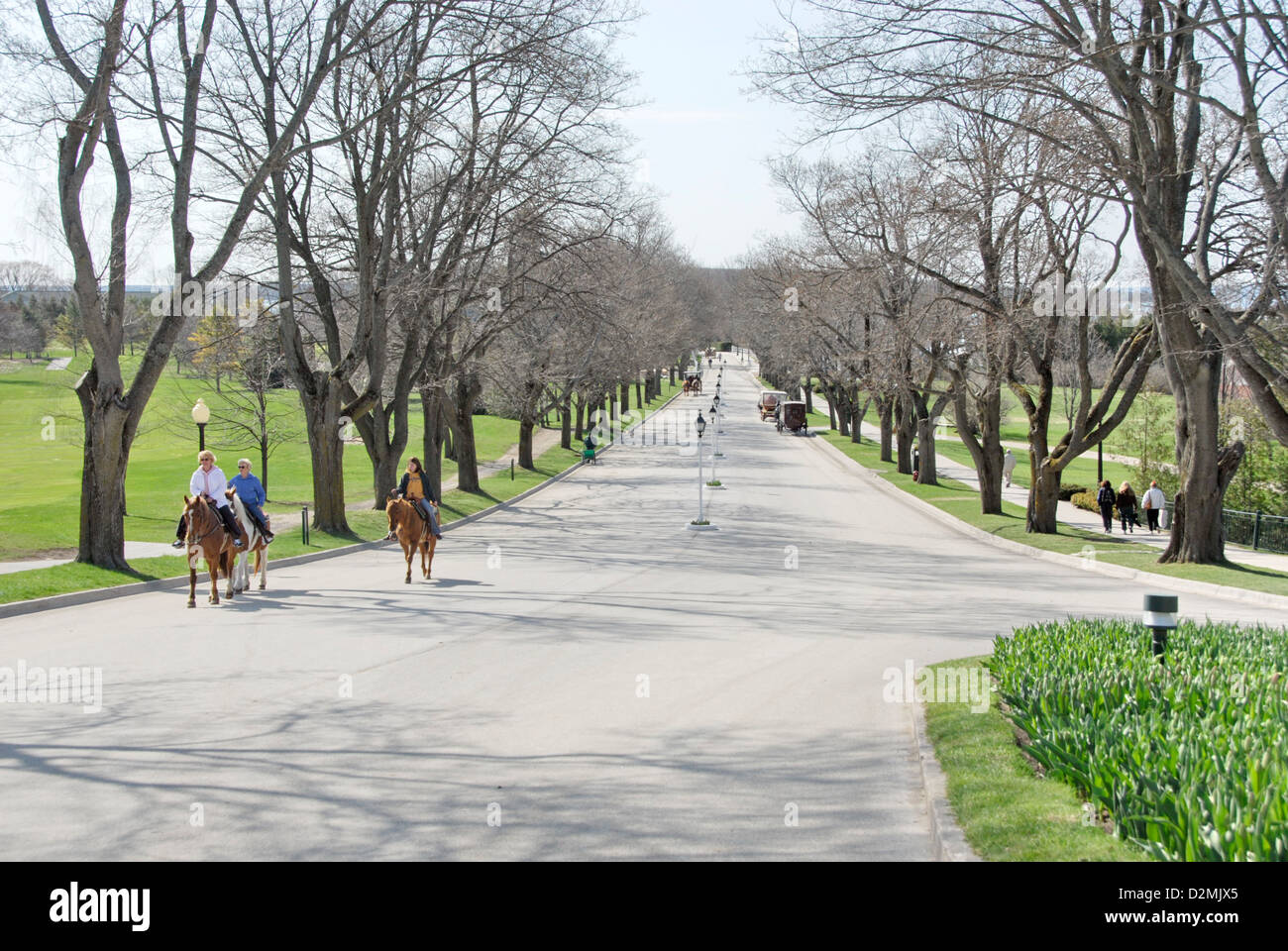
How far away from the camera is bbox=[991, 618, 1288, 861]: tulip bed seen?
17.7ft

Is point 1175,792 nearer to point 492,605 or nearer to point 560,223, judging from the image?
point 492,605

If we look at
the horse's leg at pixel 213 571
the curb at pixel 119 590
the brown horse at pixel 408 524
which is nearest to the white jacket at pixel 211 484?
the horse's leg at pixel 213 571

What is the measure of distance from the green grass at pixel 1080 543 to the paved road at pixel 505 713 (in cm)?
197

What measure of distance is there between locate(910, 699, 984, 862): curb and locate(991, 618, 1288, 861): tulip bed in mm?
688

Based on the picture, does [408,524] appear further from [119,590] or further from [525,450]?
[525,450]

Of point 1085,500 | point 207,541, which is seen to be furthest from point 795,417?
point 207,541

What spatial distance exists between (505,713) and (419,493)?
32.6 ft

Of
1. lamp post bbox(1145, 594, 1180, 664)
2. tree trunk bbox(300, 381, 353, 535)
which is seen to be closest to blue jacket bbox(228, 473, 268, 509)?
tree trunk bbox(300, 381, 353, 535)

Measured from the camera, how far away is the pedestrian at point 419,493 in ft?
62.3

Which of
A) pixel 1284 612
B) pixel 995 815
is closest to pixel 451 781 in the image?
pixel 995 815

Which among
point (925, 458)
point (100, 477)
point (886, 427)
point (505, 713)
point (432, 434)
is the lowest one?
point (505, 713)

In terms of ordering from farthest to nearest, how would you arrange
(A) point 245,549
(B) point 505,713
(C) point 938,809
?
(A) point 245,549, (B) point 505,713, (C) point 938,809

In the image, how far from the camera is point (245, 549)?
1691 cm
